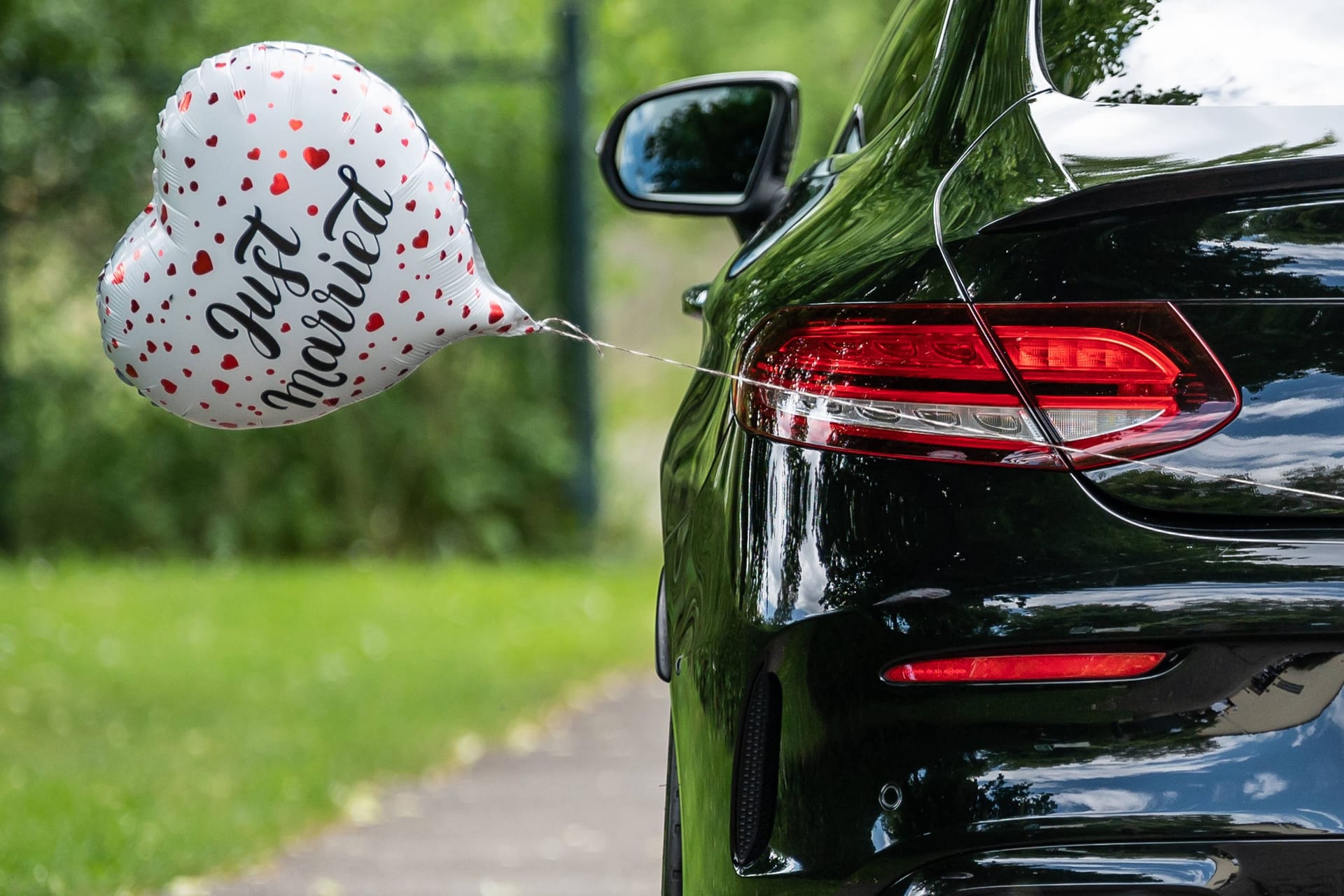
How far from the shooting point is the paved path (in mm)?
4270

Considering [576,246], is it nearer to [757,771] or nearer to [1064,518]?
[757,771]

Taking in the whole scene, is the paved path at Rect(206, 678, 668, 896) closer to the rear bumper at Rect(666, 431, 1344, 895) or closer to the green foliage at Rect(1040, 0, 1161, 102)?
the rear bumper at Rect(666, 431, 1344, 895)

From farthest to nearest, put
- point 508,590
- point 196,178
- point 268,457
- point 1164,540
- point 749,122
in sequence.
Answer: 1. point 268,457
2. point 508,590
3. point 749,122
4. point 196,178
5. point 1164,540

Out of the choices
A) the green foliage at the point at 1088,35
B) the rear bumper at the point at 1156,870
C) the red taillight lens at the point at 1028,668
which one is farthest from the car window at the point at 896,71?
the rear bumper at the point at 1156,870

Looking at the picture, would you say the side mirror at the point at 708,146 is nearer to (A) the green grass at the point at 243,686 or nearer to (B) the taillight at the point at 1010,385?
(B) the taillight at the point at 1010,385

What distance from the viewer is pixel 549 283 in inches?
370

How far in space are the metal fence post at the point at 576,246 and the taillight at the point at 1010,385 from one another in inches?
287

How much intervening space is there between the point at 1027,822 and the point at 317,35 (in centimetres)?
891

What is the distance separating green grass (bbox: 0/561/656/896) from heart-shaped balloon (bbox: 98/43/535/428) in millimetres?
1827

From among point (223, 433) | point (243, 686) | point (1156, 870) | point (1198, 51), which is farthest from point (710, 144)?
point (223, 433)

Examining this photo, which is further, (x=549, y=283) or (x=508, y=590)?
(x=549, y=283)

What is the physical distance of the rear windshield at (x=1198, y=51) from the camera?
1933 mm

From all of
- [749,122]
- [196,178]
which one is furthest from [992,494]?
[749,122]

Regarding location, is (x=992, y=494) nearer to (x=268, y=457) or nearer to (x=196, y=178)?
(x=196, y=178)
